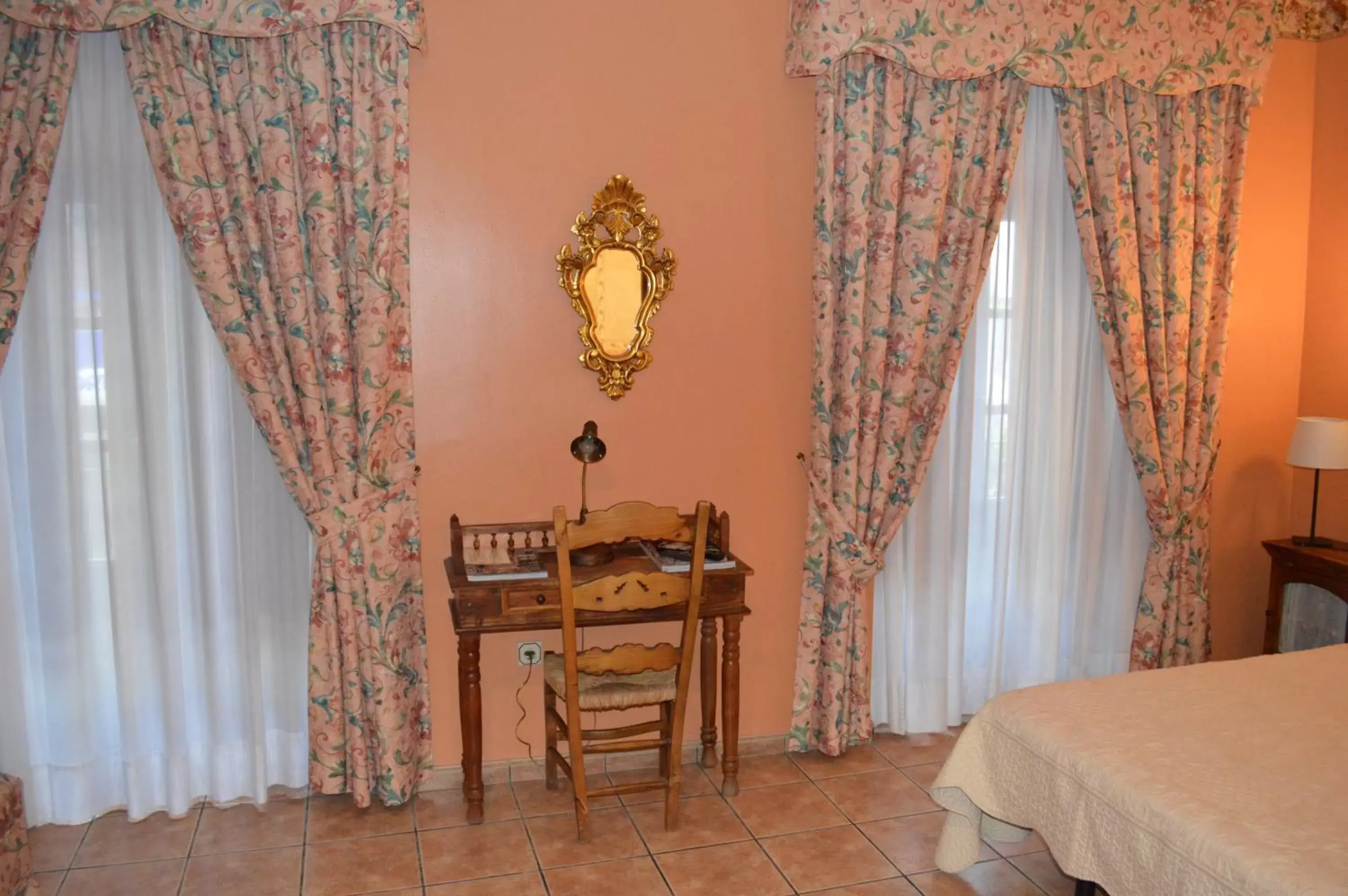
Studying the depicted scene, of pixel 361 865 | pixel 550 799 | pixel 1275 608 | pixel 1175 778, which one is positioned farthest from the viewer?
pixel 1275 608

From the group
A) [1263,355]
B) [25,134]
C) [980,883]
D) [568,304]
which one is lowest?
[980,883]

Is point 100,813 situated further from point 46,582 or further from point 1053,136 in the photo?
point 1053,136

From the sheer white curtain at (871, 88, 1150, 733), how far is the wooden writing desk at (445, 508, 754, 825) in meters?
0.70

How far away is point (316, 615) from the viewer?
3111mm

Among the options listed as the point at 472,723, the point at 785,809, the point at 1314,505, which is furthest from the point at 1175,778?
the point at 1314,505

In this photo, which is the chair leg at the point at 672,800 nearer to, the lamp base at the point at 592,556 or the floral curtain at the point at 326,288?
the lamp base at the point at 592,556

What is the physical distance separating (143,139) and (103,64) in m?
0.23

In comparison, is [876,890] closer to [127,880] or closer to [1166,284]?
[127,880]

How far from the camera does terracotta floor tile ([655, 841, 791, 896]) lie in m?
2.79

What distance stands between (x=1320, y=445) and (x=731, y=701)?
2412 millimetres

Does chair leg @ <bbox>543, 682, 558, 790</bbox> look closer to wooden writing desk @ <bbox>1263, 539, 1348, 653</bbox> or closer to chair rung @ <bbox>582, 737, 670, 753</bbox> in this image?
chair rung @ <bbox>582, 737, 670, 753</bbox>

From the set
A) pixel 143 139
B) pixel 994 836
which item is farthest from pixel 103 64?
pixel 994 836

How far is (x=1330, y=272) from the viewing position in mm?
4078

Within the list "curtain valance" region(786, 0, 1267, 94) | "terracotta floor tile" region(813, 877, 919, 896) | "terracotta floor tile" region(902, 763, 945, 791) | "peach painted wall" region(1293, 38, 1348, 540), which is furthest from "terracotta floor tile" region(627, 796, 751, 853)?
"peach painted wall" region(1293, 38, 1348, 540)
